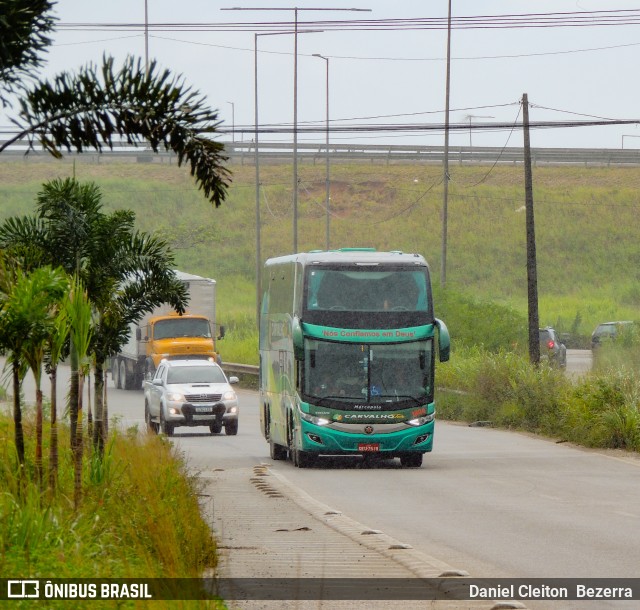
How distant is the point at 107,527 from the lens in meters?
11.9

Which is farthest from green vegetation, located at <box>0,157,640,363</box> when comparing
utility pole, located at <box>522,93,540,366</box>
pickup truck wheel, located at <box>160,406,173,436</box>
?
pickup truck wheel, located at <box>160,406,173,436</box>

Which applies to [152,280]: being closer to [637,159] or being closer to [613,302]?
[613,302]

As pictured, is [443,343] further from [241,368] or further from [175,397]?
[241,368]

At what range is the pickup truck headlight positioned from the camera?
34125 millimetres

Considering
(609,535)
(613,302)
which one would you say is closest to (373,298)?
(609,535)

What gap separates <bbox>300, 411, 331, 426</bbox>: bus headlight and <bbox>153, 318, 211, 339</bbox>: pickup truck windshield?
23.7 m

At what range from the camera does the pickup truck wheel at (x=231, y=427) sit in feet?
115

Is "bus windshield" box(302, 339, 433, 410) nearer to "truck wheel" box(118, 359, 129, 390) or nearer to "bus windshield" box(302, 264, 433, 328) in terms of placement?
"bus windshield" box(302, 264, 433, 328)

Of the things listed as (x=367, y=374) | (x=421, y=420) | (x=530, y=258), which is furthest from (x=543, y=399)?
(x=367, y=374)

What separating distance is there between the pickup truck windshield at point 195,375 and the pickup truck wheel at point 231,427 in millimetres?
990

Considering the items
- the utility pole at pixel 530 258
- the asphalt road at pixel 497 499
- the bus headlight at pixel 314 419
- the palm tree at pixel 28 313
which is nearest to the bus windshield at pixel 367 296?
the bus headlight at pixel 314 419

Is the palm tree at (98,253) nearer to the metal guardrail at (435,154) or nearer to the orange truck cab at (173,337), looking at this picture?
the orange truck cab at (173,337)

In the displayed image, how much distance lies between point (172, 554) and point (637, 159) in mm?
91084

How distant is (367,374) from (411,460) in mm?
1904
